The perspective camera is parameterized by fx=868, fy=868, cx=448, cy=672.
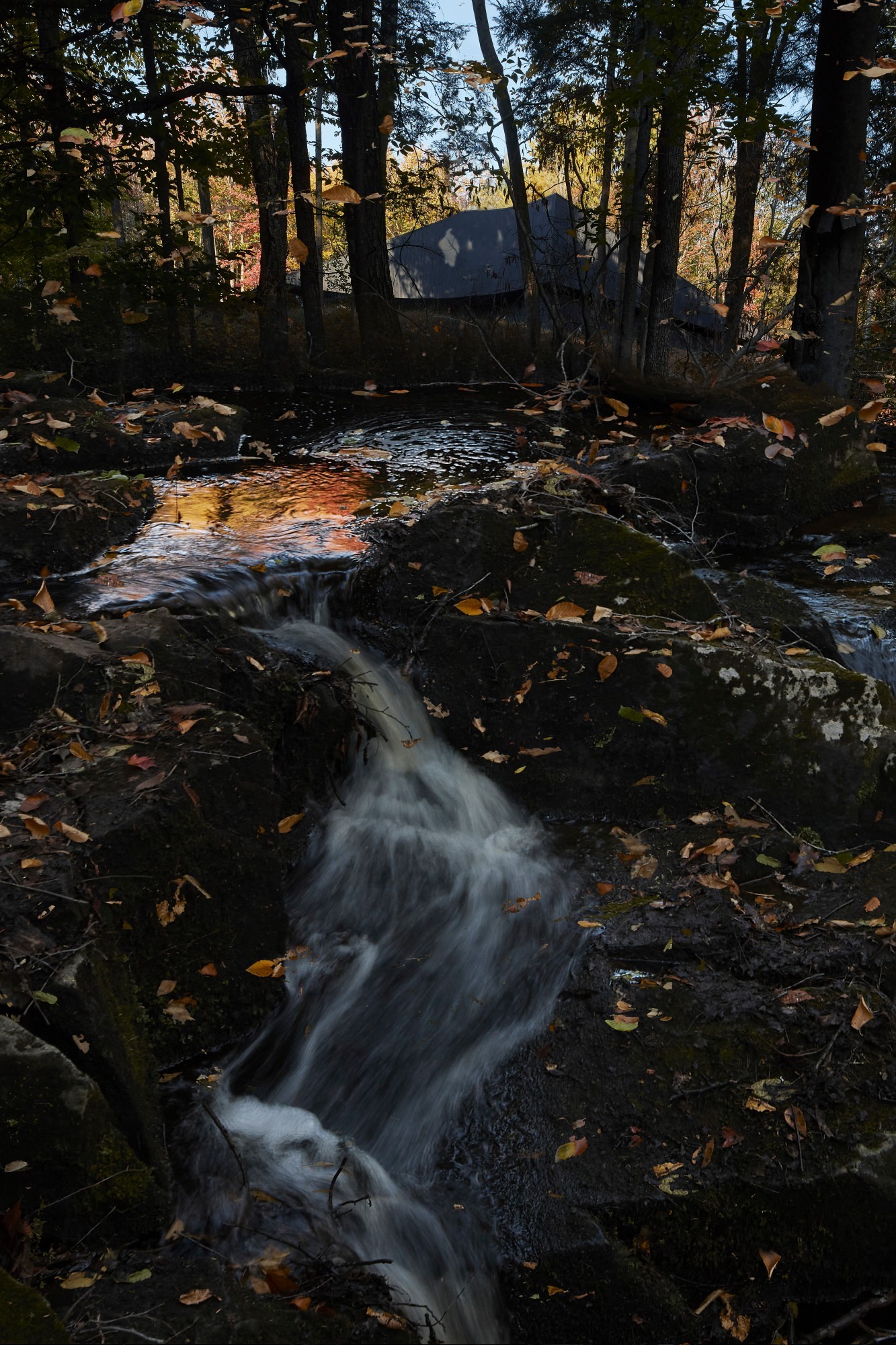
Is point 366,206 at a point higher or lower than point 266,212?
higher

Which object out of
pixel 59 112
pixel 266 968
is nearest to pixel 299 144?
pixel 59 112

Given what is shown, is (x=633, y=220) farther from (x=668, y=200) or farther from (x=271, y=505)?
(x=271, y=505)

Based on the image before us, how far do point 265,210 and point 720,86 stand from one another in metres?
6.75

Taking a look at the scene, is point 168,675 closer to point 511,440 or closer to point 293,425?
point 511,440

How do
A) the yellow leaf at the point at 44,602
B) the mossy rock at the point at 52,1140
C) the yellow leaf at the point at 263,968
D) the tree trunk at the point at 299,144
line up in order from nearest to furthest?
the mossy rock at the point at 52,1140, the yellow leaf at the point at 263,968, the yellow leaf at the point at 44,602, the tree trunk at the point at 299,144

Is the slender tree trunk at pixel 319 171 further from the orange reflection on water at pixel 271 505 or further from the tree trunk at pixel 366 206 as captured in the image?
the orange reflection on water at pixel 271 505

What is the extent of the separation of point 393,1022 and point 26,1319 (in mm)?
2210

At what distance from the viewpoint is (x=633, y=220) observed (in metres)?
12.5

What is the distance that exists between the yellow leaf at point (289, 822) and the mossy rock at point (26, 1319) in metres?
2.81

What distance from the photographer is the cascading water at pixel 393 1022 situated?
2.98m

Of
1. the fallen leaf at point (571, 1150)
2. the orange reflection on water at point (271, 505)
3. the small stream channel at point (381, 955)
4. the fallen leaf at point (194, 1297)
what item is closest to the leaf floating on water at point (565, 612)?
the small stream channel at point (381, 955)

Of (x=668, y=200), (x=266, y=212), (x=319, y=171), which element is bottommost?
(x=668, y=200)

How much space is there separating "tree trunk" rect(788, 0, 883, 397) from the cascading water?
21.8 ft

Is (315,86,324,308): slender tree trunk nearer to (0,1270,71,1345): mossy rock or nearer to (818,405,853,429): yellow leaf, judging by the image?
(818,405,853,429): yellow leaf
